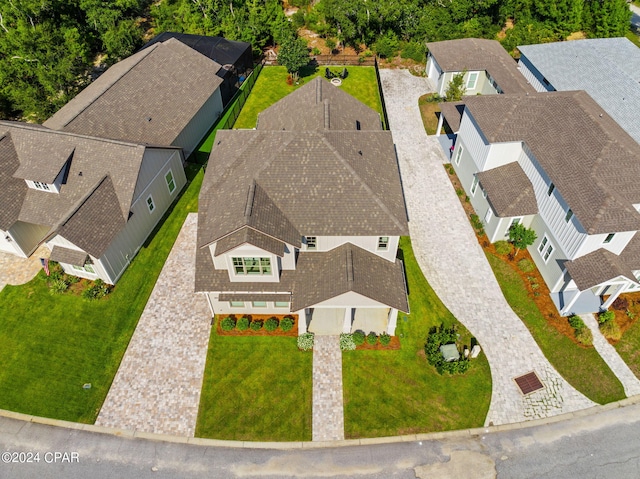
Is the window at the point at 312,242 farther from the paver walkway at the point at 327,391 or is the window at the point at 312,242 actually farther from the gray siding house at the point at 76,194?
the gray siding house at the point at 76,194

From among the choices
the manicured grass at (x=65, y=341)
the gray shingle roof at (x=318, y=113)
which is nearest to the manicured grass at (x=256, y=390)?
the manicured grass at (x=65, y=341)

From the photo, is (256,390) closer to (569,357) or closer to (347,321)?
(347,321)

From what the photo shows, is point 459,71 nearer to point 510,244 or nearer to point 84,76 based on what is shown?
point 510,244

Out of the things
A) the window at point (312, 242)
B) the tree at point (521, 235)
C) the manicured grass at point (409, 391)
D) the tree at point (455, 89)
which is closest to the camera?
the manicured grass at point (409, 391)

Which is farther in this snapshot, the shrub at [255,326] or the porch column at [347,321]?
the shrub at [255,326]

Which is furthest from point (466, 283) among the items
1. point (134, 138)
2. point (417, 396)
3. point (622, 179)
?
point (134, 138)

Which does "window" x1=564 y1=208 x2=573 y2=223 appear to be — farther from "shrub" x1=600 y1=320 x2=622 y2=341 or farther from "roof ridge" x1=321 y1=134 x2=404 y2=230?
"roof ridge" x1=321 y1=134 x2=404 y2=230
